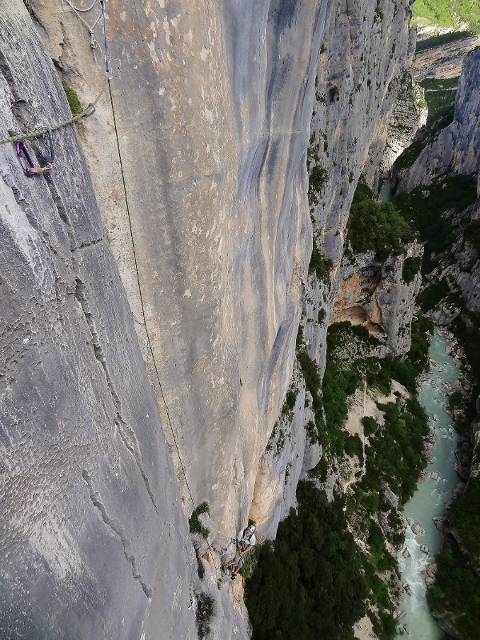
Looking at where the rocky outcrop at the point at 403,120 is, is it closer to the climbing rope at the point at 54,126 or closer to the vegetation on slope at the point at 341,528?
the vegetation on slope at the point at 341,528

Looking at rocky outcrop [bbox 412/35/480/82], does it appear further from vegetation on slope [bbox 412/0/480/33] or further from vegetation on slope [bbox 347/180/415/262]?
vegetation on slope [bbox 347/180/415/262]

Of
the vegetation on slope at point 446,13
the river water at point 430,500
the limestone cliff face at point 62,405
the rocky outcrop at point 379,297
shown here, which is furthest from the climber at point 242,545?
the vegetation on slope at point 446,13

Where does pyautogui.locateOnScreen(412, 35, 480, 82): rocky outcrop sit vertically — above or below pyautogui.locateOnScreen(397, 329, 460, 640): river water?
above

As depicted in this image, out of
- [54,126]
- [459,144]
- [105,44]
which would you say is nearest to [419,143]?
[459,144]

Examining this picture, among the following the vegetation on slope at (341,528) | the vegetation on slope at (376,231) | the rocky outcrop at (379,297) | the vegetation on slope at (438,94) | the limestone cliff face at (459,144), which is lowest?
the vegetation on slope at (341,528)

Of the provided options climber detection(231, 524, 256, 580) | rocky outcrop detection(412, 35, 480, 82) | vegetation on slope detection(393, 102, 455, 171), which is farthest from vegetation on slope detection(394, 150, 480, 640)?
rocky outcrop detection(412, 35, 480, 82)

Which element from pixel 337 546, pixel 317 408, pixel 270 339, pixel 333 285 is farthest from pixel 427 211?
pixel 270 339
